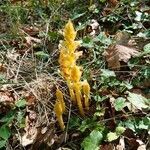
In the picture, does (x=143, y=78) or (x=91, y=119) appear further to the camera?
(x=143, y=78)

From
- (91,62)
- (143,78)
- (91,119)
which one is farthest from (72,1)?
(91,119)

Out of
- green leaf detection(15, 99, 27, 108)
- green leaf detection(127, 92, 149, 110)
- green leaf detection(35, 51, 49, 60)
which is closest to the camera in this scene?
green leaf detection(127, 92, 149, 110)

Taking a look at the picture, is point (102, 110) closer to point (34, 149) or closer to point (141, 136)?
point (141, 136)

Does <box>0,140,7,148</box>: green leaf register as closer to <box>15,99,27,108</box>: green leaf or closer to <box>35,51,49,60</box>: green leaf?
<box>15,99,27,108</box>: green leaf

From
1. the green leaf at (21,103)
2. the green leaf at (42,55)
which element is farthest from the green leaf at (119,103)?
the green leaf at (42,55)

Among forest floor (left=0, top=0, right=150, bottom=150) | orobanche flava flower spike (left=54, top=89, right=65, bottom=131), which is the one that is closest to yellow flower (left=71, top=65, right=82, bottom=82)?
orobanche flava flower spike (left=54, top=89, right=65, bottom=131)
